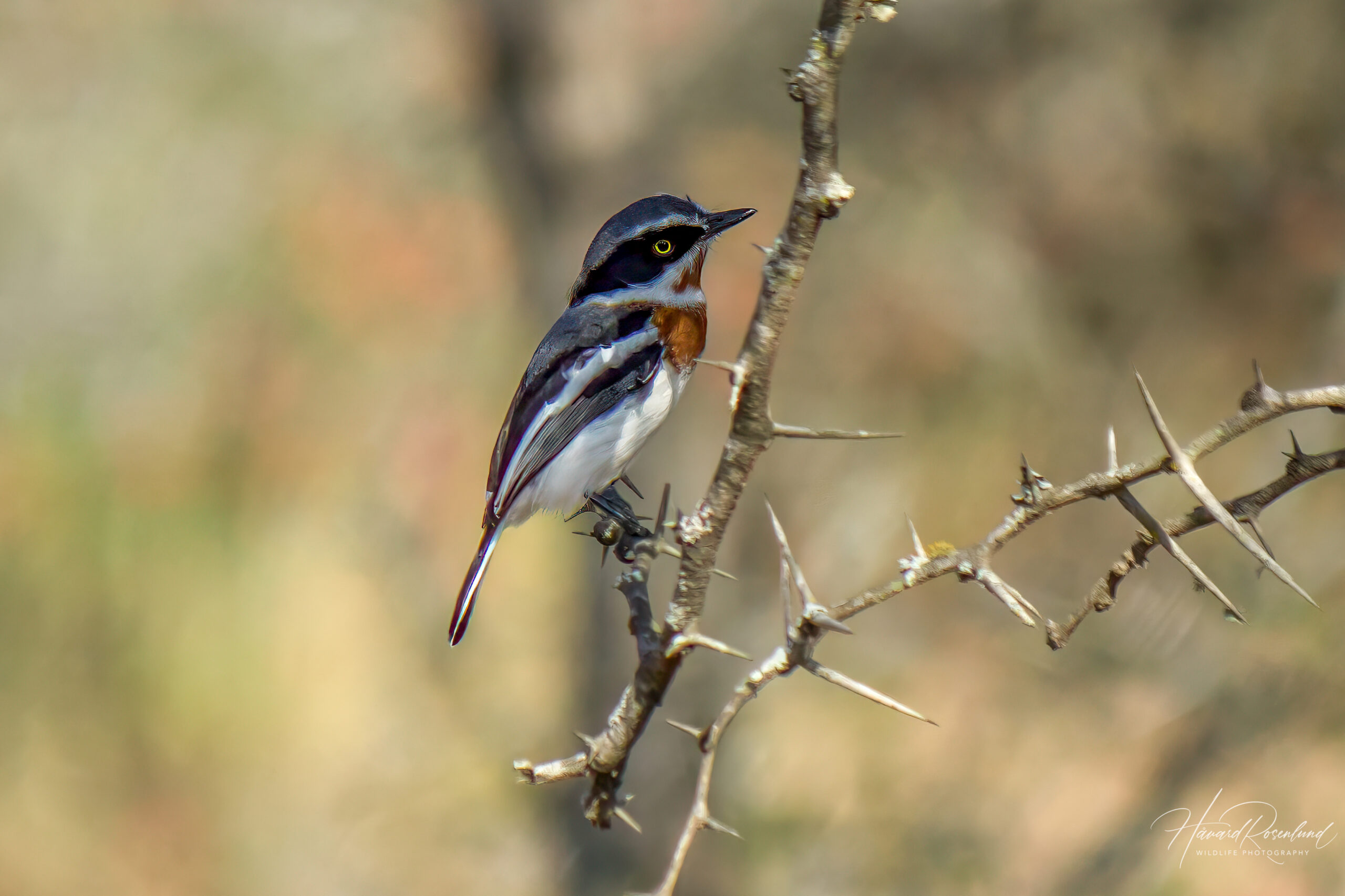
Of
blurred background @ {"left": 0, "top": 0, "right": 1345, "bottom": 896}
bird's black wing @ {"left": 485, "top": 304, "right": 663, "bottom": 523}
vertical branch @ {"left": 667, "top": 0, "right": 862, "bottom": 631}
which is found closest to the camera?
vertical branch @ {"left": 667, "top": 0, "right": 862, "bottom": 631}

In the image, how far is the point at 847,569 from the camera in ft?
29.9

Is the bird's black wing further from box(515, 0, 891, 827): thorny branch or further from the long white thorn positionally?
the long white thorn

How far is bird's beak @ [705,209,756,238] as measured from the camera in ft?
10.9

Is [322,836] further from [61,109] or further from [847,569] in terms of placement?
[61,109]

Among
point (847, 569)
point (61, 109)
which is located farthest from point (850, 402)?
point (61, 109)

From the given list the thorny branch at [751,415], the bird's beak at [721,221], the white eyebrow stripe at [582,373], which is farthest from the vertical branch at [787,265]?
the white eyebrow stripe at [582,373]

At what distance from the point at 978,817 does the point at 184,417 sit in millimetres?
7637

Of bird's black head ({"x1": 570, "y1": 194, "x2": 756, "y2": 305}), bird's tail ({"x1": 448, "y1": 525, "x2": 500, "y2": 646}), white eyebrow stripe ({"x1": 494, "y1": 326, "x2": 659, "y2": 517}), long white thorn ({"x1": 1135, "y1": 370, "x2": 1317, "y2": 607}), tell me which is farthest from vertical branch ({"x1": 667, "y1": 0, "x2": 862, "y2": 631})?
Result: white eyebrow stripe ({"x1": 494, "y1": 326, "x2": 659, "y2": 517})

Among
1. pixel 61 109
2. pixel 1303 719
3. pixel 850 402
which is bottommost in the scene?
pixel 1303 719

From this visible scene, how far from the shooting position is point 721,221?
3354 mm

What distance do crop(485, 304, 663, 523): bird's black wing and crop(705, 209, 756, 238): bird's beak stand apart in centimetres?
41

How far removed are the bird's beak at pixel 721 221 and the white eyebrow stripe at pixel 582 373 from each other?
0.42 meters

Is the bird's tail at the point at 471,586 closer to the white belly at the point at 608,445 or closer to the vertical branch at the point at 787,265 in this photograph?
the white belly at the point at 608,445

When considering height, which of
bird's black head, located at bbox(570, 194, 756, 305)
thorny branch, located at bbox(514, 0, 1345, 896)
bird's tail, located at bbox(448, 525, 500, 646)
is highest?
bird's black head, located at bbox(570, 194, 756, 305)
